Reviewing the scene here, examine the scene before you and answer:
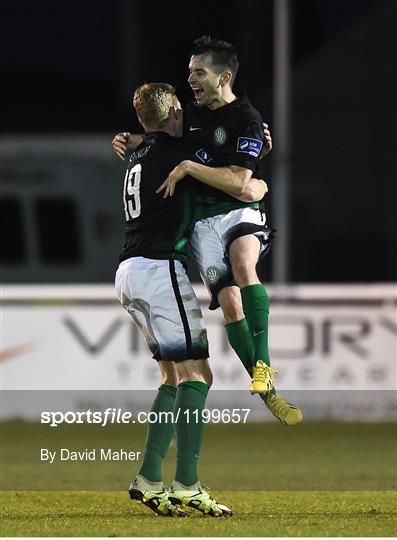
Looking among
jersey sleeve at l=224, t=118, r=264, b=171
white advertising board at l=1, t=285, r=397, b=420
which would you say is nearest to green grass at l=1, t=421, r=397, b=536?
white advertising board at l=1, t=285, r=397, b=420

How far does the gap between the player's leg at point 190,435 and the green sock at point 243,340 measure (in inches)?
11.2

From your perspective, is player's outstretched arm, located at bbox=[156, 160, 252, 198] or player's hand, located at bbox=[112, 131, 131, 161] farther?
player's hand, located at bbox=[112, 131, 131, 161]

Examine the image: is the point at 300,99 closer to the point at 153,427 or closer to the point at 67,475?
the point at 67,475

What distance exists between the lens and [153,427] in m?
6.40

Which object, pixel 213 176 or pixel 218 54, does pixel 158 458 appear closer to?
pixel 213 176

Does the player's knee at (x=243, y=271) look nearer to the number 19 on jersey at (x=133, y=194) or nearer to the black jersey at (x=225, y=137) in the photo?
the black jersey at (x=225, y=137)

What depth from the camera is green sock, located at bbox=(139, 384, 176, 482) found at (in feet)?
20.8

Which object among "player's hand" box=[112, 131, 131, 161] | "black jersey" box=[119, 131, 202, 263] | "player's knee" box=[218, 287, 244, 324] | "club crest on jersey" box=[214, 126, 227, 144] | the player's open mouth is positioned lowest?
"player's knee" box=[218, 287, 244, 324]

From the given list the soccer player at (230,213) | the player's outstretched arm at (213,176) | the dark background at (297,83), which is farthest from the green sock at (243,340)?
the dark background at (297,83)

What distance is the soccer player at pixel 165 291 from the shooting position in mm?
6266

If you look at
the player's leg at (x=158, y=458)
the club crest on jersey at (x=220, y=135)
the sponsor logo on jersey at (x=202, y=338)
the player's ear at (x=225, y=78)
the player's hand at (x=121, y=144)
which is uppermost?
the player's ear at (x=225, y=78)

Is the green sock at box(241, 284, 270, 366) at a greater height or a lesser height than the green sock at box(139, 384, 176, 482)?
greater

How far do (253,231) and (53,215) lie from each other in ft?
36.4

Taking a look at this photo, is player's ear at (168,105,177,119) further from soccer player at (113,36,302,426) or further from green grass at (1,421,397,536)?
green grass at (1,421,397,536)
